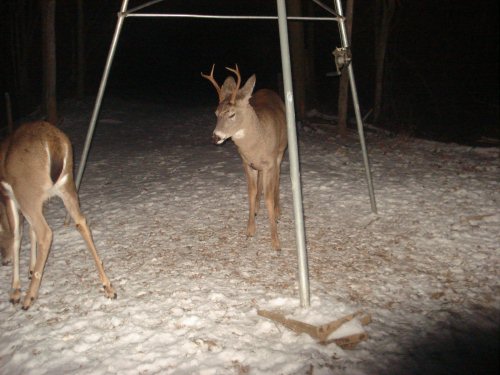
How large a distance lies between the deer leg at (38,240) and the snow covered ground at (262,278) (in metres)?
0.15

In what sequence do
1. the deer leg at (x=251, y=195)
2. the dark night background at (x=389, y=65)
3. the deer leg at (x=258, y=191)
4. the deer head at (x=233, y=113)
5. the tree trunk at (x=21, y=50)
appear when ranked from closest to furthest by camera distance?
the deer head at (x=233, y=113)
the deer leg at (x=251, y=195)
the deer leg at (x=258, y=191)
the dark night background at (x=389, y=65)
the tree trunk at (x=21, y=50)

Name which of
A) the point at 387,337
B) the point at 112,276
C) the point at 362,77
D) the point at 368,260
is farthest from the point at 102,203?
the point at 362,77

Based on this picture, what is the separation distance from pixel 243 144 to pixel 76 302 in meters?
2.41

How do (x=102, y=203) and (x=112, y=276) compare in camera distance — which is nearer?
(x=112, y=276)

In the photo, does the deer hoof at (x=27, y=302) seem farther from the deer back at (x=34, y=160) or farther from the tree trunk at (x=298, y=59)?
the tree trunk at (x=298, y=59)

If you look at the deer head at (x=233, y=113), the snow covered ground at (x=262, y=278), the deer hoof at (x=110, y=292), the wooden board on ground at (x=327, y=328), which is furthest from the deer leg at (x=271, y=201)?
the deer hoof at (x=110, y=292)

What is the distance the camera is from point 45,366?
10.5 ft

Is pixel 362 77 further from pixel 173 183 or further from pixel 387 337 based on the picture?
pixel 387 337

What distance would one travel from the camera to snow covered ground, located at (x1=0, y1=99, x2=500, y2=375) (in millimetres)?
3201

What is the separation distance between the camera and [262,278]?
4.41 m

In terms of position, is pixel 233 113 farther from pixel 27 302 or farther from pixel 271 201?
pixel 27 302

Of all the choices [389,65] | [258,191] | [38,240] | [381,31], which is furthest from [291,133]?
[389,65]

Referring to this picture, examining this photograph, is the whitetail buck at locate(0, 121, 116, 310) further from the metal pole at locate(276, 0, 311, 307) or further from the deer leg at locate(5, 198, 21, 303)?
the metal pole at locate(276, 0, 311, 307)

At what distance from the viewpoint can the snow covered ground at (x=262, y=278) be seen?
10.5 feet
